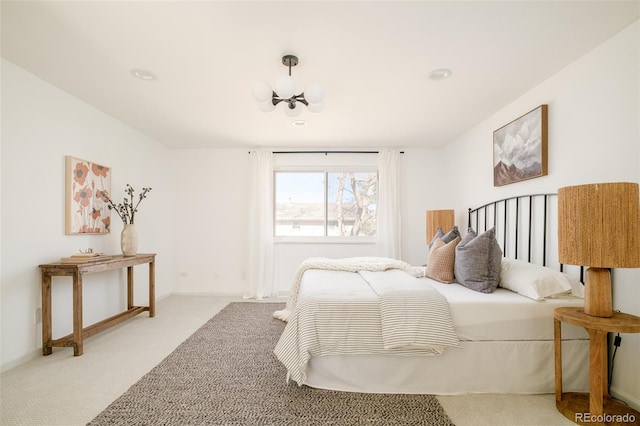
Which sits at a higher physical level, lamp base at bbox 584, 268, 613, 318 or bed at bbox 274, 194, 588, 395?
lamp base at bbox 584, 268, 613, 318

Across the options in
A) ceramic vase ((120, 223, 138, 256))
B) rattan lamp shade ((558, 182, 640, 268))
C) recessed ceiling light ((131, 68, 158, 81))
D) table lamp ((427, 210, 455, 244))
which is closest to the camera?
rattan lamp shade ((558, 182, 640, 268))

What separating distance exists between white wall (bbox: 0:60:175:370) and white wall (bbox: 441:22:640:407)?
4411mm

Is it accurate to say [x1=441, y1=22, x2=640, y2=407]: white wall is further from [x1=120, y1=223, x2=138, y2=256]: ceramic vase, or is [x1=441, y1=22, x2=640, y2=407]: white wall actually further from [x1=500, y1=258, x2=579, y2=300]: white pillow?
[x1=120, y1=223, x2=138, y2=256]: ceramic vase

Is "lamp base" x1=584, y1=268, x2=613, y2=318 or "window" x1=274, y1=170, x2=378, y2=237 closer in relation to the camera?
"lamp base" x1=584, y1=268, x2=613, y2=318

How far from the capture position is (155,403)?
1908 mm

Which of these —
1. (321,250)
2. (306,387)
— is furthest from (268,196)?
(306,387)

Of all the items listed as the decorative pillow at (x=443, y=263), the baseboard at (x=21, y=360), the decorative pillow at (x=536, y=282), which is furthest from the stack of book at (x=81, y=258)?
the decorative pillow at (x=536, y=282)

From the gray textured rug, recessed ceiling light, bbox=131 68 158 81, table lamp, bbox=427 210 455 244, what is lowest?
the gray textured rug

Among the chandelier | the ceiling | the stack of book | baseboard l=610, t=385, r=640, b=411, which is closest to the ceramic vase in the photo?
the stack of book

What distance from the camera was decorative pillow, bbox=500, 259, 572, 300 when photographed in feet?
6.87

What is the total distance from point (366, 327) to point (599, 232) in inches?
55.7

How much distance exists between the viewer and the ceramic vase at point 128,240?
3414 millimetres

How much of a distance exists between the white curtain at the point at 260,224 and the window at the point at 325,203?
27 cm

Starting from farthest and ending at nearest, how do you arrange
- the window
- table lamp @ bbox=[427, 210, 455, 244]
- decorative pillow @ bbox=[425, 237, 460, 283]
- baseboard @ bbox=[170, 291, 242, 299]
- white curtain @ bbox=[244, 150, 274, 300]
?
the window < baseboard @ bbox=[170, 291, 242, 299] < white curtain @ bbox=[244, 150, 274, 300] < table lamp @ bbox=[427, 210, 455, 244] < decorative pillow @ bbox=[425, 237, 460, 283]
